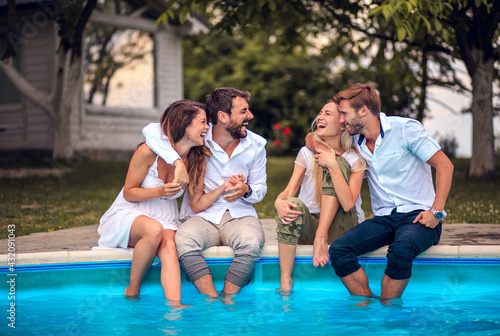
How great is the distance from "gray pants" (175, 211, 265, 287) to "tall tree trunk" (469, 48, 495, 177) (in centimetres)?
779

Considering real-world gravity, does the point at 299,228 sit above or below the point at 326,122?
below

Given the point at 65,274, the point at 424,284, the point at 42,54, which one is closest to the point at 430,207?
the point at 424,284

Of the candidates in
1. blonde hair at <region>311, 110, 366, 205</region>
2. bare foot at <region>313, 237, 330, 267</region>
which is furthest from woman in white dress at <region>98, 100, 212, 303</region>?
bare foot at <region>313, 237, 330, 267</region>

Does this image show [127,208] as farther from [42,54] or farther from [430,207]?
[42,54]

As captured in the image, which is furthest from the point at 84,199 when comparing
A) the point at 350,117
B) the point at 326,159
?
the point at 350,117

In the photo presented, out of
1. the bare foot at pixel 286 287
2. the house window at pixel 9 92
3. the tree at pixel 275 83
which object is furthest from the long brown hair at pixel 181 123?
the tree at pixel 275 83

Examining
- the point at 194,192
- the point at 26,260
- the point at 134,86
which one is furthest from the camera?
the point at 134,86

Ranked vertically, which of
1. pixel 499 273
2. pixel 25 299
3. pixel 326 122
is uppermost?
pixel 326 122

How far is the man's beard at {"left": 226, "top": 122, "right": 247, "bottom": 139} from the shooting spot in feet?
14.4

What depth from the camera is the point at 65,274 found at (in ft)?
13.6

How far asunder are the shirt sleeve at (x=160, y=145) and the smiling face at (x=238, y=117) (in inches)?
19.9

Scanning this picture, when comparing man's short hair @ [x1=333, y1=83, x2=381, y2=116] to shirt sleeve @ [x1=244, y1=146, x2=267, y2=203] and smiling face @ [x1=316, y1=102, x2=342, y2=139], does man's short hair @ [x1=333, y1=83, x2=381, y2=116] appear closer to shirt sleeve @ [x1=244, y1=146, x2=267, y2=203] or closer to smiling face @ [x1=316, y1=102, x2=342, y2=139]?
smiling face @ [x1=316, y1=102, x2=342, y2=139]

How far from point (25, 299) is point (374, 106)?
2.73 metres

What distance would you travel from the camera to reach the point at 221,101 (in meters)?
4.38
